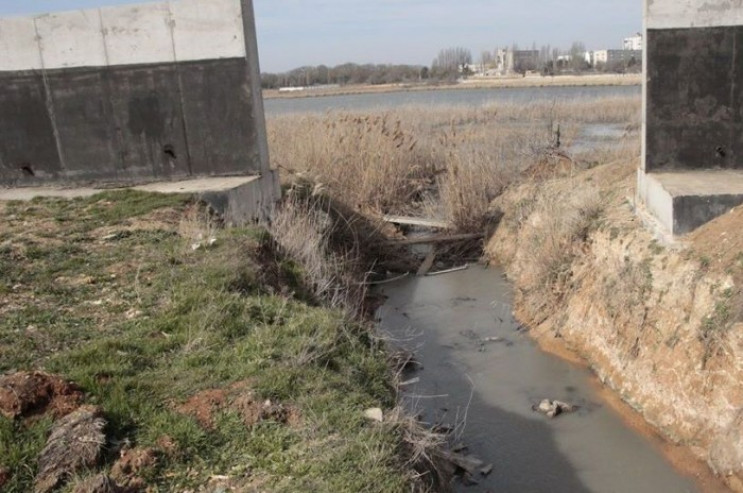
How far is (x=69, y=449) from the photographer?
323cm

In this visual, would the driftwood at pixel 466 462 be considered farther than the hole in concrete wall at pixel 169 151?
No

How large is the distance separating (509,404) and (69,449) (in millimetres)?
4285

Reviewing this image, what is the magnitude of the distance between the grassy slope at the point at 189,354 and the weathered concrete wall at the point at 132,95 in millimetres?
2556

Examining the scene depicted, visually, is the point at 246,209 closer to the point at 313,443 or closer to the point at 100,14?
the point at 100,14

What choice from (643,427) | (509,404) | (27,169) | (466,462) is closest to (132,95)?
(27,169)

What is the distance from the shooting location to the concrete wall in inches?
289

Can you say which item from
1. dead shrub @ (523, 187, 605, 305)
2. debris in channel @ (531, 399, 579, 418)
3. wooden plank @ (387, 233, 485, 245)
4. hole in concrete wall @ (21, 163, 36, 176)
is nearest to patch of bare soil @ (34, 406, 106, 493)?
debris in channel @ (531, 399, 579, 418)

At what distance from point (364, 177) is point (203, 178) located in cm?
373

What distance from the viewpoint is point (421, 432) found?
395cm

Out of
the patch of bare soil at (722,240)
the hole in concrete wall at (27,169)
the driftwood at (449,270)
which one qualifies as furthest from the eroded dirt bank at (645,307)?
the hole in concrete wall at (27,169)

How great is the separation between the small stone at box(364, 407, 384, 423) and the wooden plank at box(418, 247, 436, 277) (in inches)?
270

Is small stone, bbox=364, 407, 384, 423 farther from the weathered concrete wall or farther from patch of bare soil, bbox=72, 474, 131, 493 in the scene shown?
the weathered concrete wall

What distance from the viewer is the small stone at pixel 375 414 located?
12.5ft

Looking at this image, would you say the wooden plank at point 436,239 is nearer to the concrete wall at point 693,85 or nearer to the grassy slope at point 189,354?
the concrete wall at point 693,85
